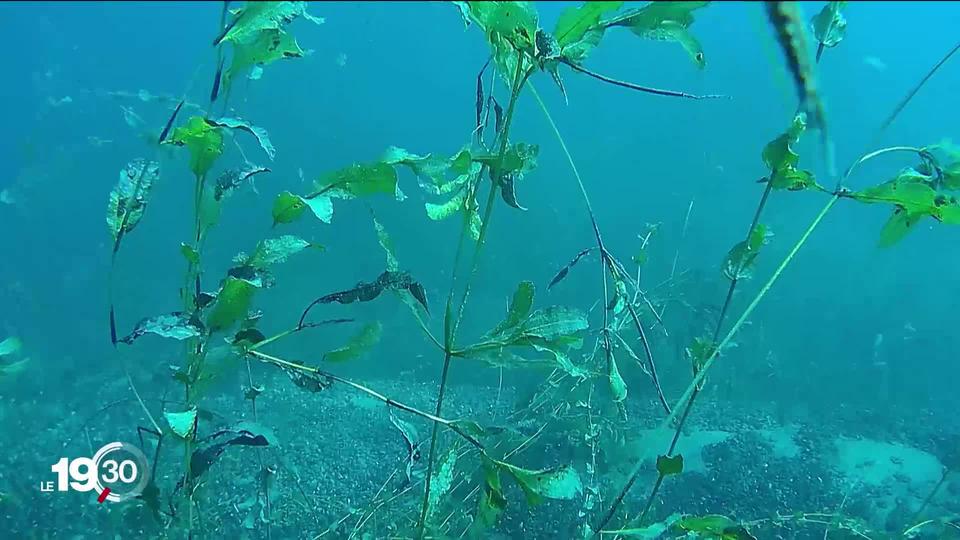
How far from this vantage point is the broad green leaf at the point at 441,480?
1.62m

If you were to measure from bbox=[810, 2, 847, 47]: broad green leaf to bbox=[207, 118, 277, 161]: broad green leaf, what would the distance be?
156cm

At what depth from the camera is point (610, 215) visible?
15.0 m

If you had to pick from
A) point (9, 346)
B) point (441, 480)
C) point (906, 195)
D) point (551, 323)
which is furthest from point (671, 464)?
point (9, 346)

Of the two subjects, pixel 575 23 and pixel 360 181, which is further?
pixel 360 181

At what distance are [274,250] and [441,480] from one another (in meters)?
0.81

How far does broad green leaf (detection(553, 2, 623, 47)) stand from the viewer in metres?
1.24

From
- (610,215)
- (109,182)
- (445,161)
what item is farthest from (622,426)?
(109,182)

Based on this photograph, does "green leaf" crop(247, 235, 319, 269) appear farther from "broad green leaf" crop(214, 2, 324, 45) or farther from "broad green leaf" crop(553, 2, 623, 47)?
"broad green leaf" crop(553, 2, 623, 47)

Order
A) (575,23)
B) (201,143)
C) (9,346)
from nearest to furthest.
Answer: (575,23) < (201,143) < (9,346)

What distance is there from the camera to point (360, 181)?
1.47 metres

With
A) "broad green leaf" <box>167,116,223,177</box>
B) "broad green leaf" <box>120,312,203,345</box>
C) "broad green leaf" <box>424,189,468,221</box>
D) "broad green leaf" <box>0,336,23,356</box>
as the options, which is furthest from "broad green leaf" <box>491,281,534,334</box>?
"broad green leaf" <box>0,336,23,356</box>

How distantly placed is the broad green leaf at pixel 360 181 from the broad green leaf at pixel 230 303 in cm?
32

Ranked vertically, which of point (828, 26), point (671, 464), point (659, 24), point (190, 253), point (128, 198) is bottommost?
point (671, 464)

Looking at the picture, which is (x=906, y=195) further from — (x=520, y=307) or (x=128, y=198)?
(x=128, y=198)
